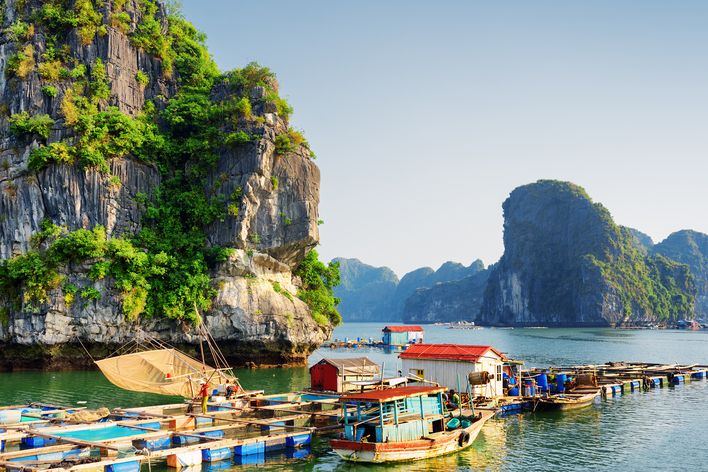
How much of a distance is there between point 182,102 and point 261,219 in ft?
46.6

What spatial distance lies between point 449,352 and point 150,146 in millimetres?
36010

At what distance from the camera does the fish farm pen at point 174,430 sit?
2066cm

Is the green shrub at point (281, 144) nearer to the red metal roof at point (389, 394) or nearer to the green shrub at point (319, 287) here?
the green shrub at point (319, 287)

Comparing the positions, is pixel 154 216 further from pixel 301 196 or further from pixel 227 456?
pixel 227 456

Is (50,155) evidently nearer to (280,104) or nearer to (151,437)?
(280,104)

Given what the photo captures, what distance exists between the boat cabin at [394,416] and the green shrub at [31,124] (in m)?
41.5

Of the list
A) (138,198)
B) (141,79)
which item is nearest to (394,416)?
(138,198)

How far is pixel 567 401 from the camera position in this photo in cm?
3488

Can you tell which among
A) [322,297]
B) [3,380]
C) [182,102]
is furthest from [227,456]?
[182,102]

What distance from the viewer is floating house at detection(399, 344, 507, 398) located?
32219mm

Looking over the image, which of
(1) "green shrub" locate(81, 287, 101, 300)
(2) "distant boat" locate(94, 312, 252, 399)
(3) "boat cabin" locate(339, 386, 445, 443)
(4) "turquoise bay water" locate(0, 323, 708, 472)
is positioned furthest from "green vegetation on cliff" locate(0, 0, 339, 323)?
(3) "boat cabin" locate(339, 386, 445, 443)

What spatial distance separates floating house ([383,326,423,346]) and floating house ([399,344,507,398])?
209ft

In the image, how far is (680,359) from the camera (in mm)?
75938

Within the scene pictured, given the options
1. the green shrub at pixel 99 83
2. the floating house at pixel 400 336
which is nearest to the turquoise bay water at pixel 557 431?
the green shrub at pixel 99 83
